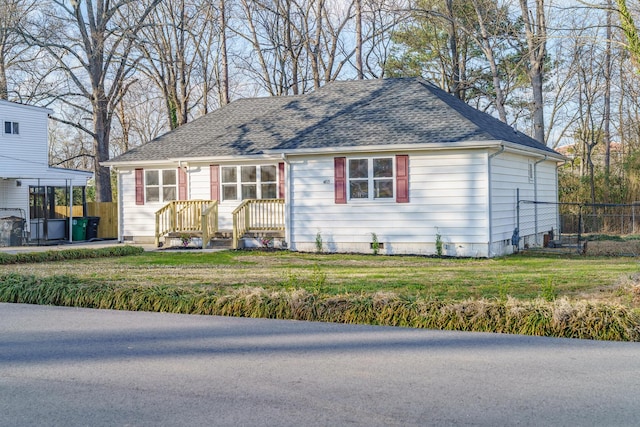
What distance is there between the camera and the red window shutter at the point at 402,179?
18.1 meters

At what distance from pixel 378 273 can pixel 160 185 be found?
1092 cm

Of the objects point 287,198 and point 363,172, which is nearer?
point 363,172

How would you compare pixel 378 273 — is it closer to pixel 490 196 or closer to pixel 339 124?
pixel 490 196

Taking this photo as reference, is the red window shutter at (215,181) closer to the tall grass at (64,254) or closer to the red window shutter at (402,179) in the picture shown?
the tall grass at (64,254)

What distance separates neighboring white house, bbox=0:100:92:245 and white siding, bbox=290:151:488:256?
10.7 m

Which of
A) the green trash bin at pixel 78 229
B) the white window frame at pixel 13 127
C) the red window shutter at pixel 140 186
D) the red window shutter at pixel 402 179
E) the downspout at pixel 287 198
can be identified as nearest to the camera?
the red window shutter at pixel 402 179

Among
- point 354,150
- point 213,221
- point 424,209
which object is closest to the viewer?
point 424,209

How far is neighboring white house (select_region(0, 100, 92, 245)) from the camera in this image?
1032 inches

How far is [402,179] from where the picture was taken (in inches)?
714

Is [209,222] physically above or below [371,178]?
below

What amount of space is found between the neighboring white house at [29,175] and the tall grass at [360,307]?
16.0m

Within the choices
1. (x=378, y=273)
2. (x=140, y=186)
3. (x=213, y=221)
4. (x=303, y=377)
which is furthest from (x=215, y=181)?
(x=303, y=377)

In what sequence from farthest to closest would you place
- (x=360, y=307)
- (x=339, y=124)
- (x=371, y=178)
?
(x=339, y=124) → (x=371, y=178) → (x=360, y=307)

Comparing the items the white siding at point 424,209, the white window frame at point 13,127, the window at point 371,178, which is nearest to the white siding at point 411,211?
the white siding at point 424,209
